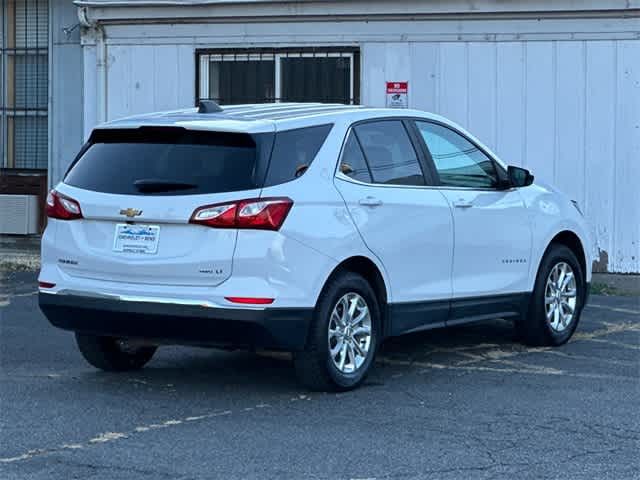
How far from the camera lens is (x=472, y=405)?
780 cm

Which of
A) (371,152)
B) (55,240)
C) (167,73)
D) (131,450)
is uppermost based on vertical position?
(167,73)

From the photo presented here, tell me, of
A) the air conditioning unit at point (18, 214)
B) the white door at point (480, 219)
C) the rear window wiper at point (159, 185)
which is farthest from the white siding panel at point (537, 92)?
the rear window wiper at point (159, 185)

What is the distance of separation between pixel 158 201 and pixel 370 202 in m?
1.31

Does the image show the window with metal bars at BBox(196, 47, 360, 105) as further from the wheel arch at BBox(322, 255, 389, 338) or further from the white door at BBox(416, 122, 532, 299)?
the wheel arch at BBox(322, 255, 389, 338)

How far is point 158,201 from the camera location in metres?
7.75

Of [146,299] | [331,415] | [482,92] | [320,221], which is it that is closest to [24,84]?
[482,92]

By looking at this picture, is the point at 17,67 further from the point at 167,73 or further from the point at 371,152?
the point at 371,152

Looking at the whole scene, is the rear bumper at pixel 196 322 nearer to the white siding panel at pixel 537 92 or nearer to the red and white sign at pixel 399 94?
the white siding panel at pixel 537 92

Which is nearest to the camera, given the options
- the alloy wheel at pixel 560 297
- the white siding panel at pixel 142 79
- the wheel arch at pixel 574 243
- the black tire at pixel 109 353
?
the black tire at pixel 109 353

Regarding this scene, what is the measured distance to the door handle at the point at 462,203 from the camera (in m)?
8.99

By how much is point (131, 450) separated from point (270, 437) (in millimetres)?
728

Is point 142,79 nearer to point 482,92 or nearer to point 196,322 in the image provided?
point 482,92

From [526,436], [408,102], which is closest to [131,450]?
[526,436]

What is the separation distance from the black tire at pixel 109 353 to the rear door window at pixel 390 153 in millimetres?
1946
